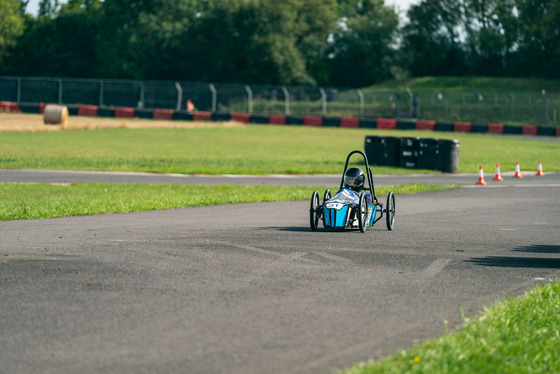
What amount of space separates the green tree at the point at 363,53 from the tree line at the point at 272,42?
103 millimetres

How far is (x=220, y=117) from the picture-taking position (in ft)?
182

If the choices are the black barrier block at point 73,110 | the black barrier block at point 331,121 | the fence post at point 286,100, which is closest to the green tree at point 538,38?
the fence post at point 286,100

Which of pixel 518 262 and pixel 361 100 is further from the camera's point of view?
pixel 361 100

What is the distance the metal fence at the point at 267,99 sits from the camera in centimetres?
5819

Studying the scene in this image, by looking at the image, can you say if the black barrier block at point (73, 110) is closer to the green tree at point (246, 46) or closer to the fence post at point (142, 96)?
the fence post at point (142, 96)

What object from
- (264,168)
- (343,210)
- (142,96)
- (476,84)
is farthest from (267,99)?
(343,210)

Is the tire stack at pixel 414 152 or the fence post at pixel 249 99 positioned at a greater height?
the fence post at pixel 249 99

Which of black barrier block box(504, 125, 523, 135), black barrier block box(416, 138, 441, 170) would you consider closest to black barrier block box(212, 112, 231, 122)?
black barrier block box(504, 125, 523, 135)

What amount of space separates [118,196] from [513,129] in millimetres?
38129

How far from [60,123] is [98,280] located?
38.2 meters

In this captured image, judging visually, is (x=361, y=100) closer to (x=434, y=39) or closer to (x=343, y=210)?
(x=434, y=39)

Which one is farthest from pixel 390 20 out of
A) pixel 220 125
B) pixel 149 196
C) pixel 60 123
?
pixel 149 196

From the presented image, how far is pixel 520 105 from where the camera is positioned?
56.5 meters

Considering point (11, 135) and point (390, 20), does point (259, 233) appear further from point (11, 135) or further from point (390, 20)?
point (390, 20)
